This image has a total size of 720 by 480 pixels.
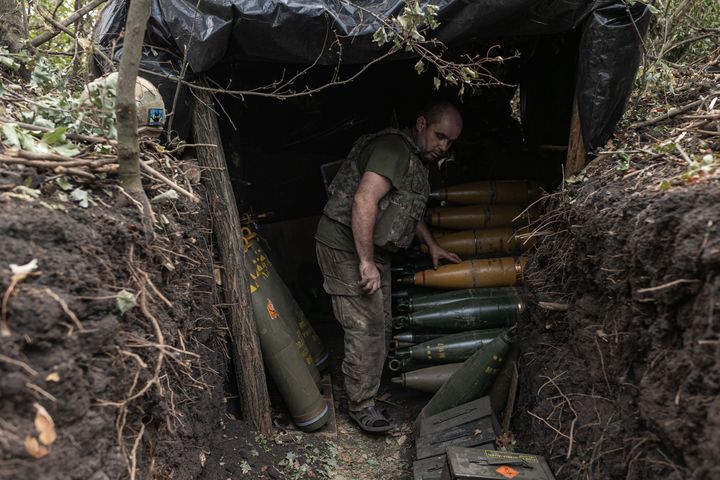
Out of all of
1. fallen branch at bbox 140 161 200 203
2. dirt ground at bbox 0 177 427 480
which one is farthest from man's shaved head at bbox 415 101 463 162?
fallen branch at bbox 140 161 200 203

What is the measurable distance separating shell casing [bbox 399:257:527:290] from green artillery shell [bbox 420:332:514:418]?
892 millimetres

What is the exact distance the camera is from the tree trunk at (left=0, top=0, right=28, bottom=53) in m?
3.71

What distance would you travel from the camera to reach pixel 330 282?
4430 mm

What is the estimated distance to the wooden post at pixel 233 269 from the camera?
3.63m

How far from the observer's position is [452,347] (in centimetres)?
452

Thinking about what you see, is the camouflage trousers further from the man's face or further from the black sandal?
the man's face

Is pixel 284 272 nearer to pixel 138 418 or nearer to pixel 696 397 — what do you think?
pixel 138 418

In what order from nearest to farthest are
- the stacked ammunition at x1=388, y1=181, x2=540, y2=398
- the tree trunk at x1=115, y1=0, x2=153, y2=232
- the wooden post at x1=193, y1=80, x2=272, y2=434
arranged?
the tree trunk at x1=115, y1=0, x2=153, y2=232 → the wooden post at x1=193, y1=80, x2=272, y2=434 → the stacked ammunition at x1=388, y1=181, x2=540, y2=398

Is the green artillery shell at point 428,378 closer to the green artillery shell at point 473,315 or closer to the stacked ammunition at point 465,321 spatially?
the stacked ammunition at point 465,321

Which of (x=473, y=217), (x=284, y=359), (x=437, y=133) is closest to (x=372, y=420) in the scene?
(x=284, y=359)

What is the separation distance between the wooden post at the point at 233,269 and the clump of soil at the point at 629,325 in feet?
5.94

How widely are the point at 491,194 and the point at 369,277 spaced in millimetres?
1804

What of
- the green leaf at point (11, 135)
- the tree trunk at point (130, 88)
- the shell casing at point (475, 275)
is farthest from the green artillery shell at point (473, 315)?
the green leaf at point (11, 135)

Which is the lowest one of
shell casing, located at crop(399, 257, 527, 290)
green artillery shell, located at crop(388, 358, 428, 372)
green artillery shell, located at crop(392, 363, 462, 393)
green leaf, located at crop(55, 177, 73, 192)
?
green artillery shell, located at crop(392, 363, 462, 393)
